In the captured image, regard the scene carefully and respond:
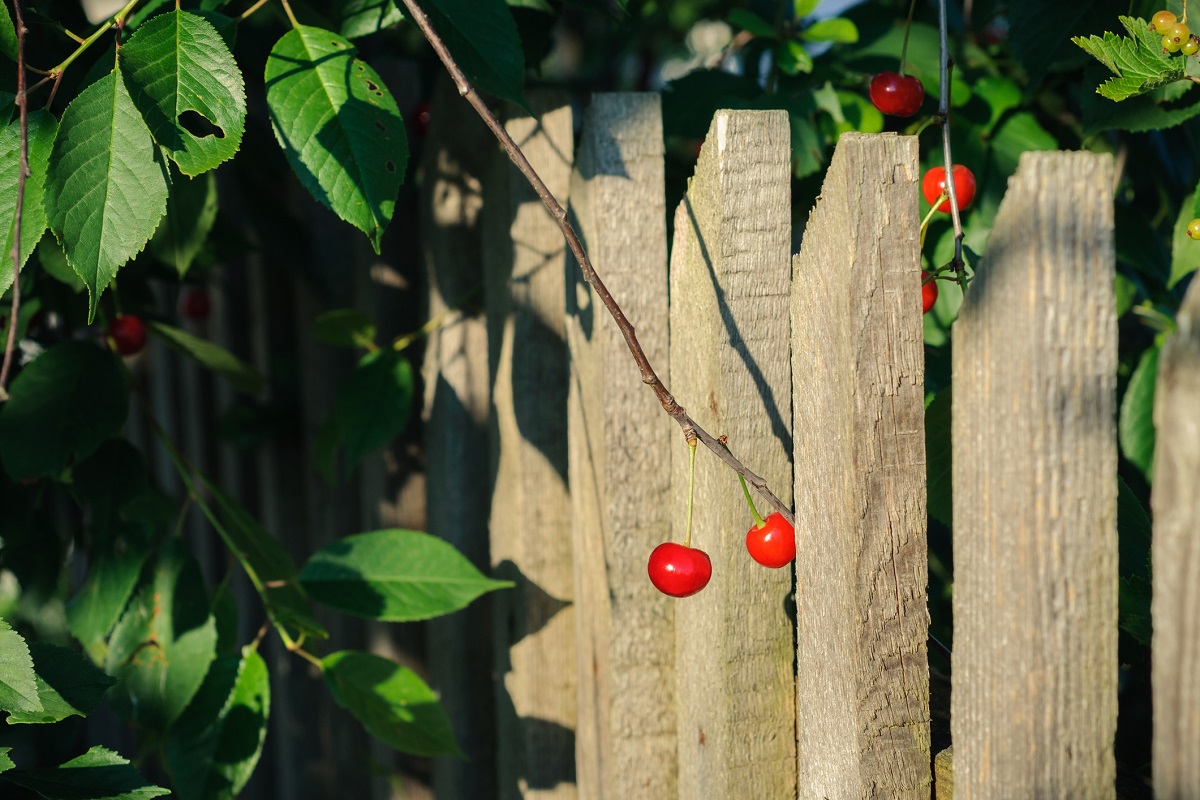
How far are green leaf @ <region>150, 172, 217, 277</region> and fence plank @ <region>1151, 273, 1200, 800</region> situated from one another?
1.21 metres

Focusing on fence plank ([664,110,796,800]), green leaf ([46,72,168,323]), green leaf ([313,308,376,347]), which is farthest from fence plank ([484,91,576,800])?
green leaf ([46,72,168,323])

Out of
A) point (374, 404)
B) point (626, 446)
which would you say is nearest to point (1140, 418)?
point (626, 446)

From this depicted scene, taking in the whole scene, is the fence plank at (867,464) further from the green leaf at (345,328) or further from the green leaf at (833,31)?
the green leaf at (345,328)

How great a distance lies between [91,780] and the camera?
994mm

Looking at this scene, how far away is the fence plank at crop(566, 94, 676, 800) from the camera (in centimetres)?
118

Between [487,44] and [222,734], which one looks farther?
[222,734]

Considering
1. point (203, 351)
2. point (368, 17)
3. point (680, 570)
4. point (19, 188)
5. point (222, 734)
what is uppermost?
point (368, 17)

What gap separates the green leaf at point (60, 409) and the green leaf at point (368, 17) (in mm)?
609

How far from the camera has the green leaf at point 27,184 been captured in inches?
37.6

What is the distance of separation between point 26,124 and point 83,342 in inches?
22.1

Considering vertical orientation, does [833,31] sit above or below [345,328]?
above

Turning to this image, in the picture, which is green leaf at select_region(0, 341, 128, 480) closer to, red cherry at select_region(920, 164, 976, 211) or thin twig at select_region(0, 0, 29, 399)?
thin twig at select_region(0, 0, 29, 399)

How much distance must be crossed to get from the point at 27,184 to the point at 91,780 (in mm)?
581

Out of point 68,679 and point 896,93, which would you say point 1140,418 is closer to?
point 896,93
